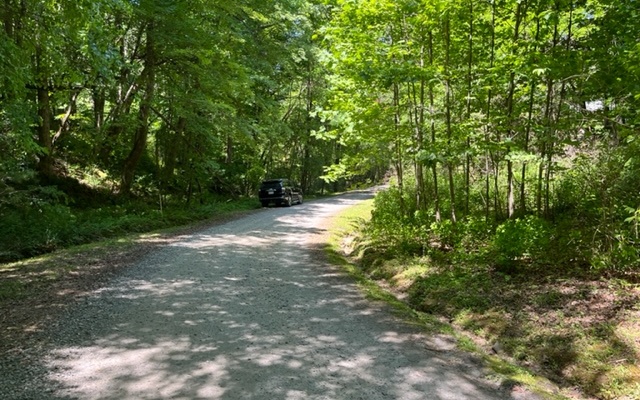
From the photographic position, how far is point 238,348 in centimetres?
462

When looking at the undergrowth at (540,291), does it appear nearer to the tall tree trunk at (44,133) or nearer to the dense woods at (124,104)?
the dense woods at (124,104)

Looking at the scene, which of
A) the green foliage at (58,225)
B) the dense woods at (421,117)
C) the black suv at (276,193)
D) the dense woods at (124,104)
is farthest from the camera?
the black suv at (276,193)

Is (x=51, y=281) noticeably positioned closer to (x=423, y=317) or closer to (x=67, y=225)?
(x=67, y=225)

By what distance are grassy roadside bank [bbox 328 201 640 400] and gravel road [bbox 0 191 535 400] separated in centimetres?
54

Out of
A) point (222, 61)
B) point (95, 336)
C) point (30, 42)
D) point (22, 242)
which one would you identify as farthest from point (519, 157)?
point (222, 61)

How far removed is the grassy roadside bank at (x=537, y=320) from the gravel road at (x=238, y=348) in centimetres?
54

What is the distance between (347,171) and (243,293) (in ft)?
23.5

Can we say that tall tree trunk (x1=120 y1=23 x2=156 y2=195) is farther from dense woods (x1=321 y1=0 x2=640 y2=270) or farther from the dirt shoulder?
dense woods (x1=321 y1=0 x2=640 y2=270)

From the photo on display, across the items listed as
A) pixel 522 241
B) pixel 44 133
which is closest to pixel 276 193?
pixel 44 133

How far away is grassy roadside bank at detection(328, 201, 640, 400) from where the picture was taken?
169 inches

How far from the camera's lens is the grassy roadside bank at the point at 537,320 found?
4.29m

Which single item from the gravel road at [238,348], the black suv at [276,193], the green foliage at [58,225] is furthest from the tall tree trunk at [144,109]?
the gravel road at [238,348]

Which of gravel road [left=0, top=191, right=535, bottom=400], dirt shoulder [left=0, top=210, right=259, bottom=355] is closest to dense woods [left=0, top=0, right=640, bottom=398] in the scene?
gravel road [left=0, top=191, right=535, bottom=400]

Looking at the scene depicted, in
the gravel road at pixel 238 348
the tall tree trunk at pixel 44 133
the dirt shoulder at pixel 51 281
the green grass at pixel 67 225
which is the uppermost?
the tall tree trunk at pixel 44 133
